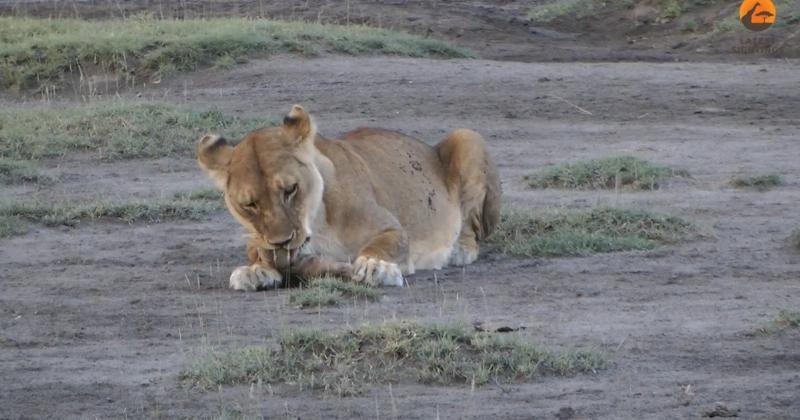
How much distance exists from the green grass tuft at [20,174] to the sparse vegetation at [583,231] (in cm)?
330

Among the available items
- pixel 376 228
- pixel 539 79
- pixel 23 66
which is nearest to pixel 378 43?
pixel 539 79

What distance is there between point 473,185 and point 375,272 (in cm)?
160

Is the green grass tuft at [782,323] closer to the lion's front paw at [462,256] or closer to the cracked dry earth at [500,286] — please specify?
the cracked dry earth at [500,286]

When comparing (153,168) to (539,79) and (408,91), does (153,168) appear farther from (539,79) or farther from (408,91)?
(539,79)

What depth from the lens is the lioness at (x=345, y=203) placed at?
694 centimetres

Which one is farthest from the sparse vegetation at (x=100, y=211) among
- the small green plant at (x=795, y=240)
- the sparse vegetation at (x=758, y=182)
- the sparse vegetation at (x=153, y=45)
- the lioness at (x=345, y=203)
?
the sparse vegetation at (x=153, y=45)

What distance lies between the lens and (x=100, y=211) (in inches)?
→ 365

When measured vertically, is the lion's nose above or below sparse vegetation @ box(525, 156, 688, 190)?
above

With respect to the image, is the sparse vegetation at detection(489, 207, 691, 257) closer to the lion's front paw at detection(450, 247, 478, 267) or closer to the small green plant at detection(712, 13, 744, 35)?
the lion's front paw at detection(450, 247, 478, 267)

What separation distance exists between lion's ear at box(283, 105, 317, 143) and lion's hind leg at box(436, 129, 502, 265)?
4.54 ft

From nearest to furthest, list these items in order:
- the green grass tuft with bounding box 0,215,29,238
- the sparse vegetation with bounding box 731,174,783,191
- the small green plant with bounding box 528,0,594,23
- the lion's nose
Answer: the lion's nose, the green grass tuft with bounding box 0,215,29,238, the sparse vegetation with bounding box 731,174,783,191, the small green plant with bounding box 528,0,594,23

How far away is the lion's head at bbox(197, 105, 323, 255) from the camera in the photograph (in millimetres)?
6879

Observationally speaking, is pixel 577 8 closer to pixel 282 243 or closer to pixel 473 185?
pixel 473 185

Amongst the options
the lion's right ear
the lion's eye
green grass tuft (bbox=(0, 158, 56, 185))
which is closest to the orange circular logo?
green grass tuft (bbox=(0, 158, 56, 185))
